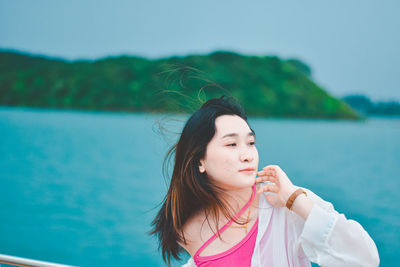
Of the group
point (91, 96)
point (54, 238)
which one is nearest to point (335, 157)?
point (91, 96)

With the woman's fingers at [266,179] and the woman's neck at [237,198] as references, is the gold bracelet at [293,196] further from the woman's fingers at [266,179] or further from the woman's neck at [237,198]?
the woman's neck at [237,198]

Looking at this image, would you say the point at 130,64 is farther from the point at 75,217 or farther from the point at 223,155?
the point at 223,155

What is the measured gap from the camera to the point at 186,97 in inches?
54.5

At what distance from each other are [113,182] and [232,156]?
27.3 meters

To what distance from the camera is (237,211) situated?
4.06 feet

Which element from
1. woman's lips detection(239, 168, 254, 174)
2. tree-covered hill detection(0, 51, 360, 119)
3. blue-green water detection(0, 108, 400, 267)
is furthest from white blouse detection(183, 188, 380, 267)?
tree-covered hill detection(0, 51, 360, 119)

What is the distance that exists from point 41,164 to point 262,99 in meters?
19.3

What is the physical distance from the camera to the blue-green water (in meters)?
19.2

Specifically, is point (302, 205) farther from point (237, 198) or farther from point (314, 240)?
point (237, 198)

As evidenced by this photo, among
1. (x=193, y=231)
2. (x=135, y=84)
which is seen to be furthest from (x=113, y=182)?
(x=193, y=231)

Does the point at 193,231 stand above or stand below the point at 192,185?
below

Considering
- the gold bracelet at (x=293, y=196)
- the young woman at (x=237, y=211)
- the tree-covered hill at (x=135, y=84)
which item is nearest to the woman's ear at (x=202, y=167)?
the young woman at (x=237, y=211)

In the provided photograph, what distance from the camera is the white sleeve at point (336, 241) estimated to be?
2.87 feet

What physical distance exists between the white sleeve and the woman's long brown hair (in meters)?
0.34
